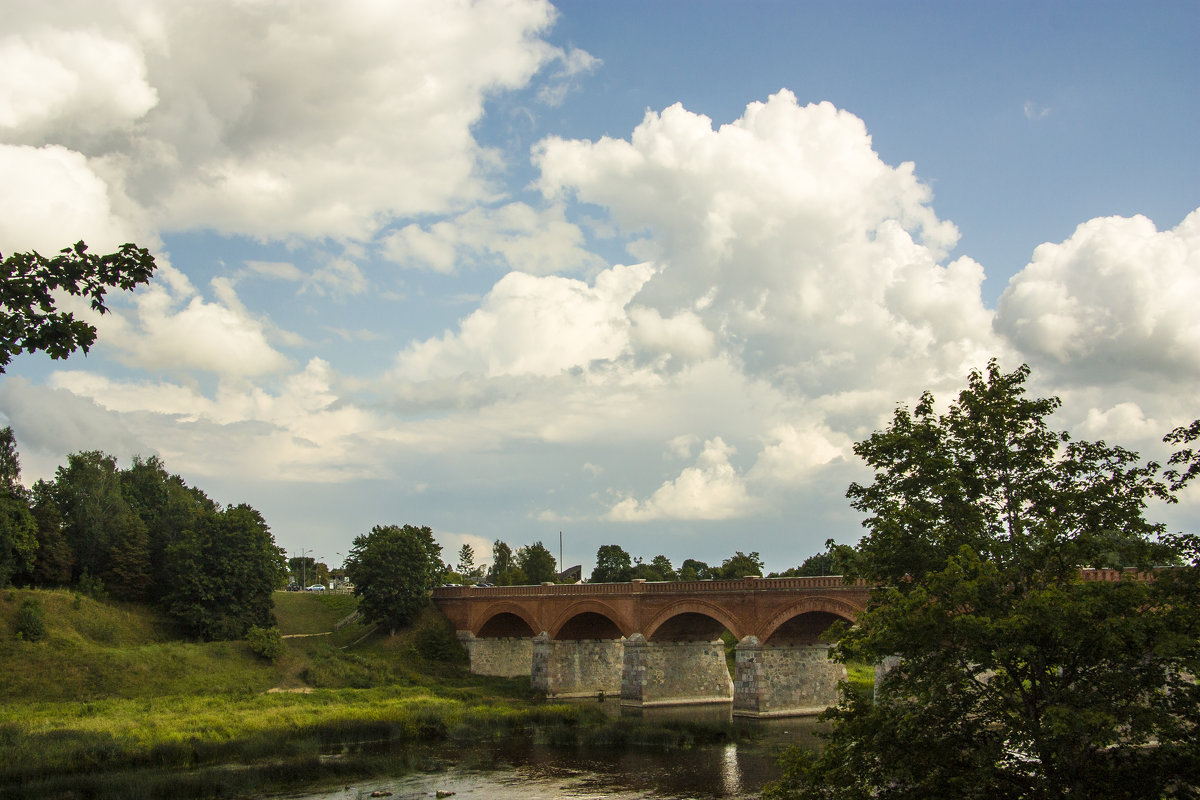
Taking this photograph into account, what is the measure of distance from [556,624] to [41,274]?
56.3m

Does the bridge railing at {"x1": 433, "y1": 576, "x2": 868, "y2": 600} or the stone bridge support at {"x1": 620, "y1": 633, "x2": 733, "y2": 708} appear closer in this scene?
the bridge railing at {"x1": 433, "y1": 576, "x2": 868, "y2": 600}

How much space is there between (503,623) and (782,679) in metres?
26.0

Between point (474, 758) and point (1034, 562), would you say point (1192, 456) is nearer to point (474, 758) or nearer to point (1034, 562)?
point (1034, 562)

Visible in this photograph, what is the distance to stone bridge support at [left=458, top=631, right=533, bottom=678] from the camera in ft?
225

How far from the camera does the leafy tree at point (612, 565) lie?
10847 centimetres

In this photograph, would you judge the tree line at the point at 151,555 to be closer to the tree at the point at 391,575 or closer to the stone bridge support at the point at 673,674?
the tree at the point at 391,575

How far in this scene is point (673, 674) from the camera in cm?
5806

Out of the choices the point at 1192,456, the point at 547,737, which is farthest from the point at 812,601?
the point at 1192,456

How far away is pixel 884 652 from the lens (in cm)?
1459

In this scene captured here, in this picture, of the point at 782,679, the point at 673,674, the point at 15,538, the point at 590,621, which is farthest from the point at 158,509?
the point at 782,679

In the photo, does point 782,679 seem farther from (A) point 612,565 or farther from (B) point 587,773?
(A) point 612,565

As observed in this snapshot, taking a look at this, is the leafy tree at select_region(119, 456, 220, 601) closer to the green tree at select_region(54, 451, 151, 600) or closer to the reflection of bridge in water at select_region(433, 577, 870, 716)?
the green tree at select_region(54, 451, 151, 600)

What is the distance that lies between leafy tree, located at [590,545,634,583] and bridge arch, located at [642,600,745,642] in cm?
4919

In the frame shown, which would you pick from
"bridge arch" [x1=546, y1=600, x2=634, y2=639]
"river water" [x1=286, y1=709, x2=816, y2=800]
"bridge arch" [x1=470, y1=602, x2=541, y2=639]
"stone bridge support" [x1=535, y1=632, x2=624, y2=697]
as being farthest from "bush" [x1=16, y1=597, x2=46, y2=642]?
"bridge arch" [x1=546, y1=600, x2=634, y2=639]
